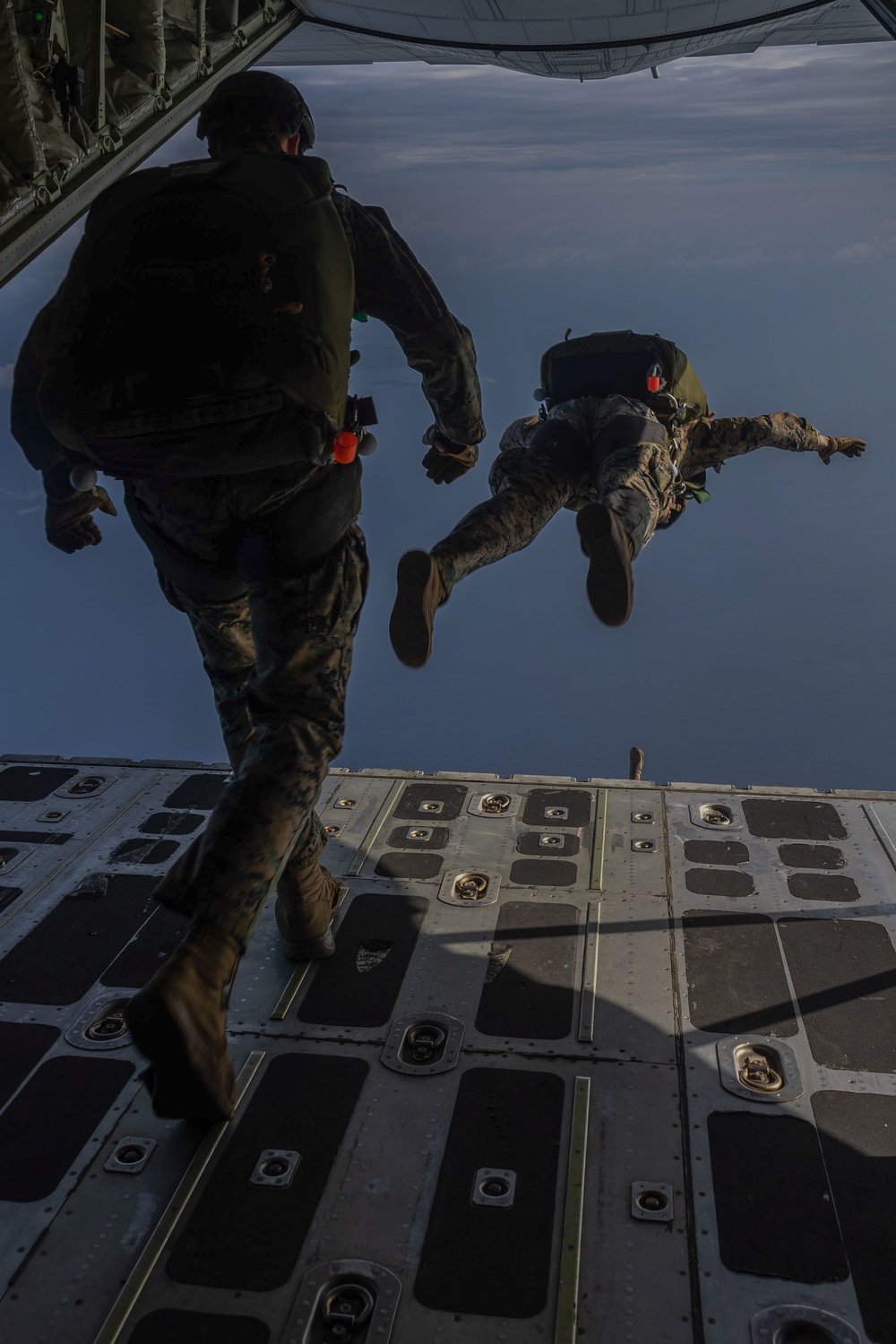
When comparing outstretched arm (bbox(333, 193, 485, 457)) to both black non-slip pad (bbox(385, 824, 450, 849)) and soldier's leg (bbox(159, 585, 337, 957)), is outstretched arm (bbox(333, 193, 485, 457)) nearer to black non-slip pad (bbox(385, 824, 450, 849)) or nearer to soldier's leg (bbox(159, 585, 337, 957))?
soldier's leg (bbox(159, 585, 337, 957))

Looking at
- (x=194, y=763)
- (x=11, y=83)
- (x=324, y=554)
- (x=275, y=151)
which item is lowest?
(x=324, y=554)

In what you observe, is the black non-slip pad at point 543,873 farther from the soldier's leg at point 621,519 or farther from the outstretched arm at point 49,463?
the outstretched arm at point 49,463

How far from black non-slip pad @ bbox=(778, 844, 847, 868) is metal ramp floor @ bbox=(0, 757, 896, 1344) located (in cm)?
3

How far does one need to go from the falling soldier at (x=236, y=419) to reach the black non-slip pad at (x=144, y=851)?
402 centimetres

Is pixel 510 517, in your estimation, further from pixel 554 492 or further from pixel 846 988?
pixel 846 988

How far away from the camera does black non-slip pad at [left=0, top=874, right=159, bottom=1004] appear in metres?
5.26

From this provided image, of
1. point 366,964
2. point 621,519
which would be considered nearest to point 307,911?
point 366,964

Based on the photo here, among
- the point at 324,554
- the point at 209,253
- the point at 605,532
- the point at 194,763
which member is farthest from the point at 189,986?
the point at 194,763

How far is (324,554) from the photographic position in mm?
2951

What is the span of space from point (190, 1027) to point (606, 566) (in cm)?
210

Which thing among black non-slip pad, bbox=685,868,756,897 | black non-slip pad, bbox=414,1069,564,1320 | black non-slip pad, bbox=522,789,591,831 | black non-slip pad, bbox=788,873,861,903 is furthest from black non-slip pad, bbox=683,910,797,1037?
black non-slip pad, bbox=522,789,591,831

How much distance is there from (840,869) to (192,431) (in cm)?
513

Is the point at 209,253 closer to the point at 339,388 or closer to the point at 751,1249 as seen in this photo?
the point at 339,388

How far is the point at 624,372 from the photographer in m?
5.17
